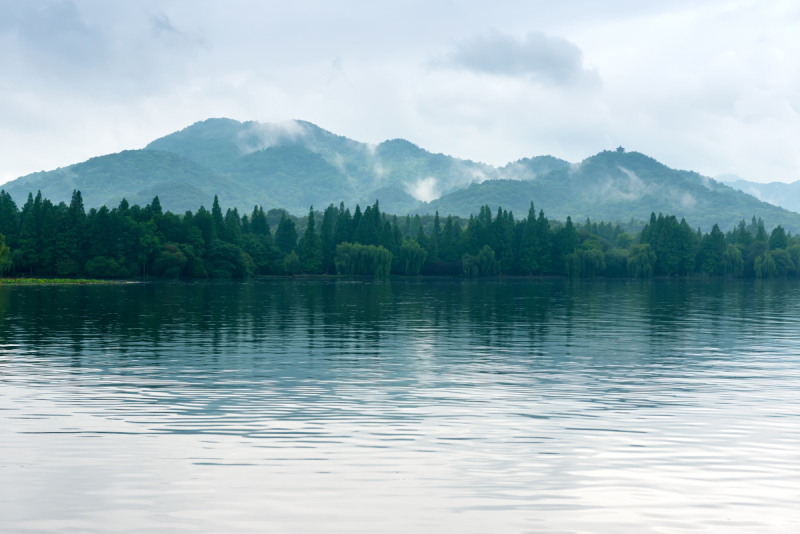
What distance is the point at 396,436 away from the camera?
22.7 m

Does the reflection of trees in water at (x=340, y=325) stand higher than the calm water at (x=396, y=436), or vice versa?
the calm water at (x=396, y=436)

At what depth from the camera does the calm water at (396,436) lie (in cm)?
1564

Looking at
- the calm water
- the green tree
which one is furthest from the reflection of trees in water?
the green tree

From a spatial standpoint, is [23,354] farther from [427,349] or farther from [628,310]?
[628,310]

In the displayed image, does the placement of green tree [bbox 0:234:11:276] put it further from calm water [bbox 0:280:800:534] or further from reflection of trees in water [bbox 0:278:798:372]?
calm water [bbox 0:280:800:534]

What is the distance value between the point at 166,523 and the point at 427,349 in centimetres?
3395

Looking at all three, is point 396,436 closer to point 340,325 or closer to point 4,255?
point 340,325

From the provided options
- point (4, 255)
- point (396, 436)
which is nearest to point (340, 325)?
point (396, 436)

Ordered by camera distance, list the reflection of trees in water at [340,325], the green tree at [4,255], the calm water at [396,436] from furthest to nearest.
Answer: the green tree at [4,255] → the reflection of trees in water at [340,325] → the calm water at [396,436]

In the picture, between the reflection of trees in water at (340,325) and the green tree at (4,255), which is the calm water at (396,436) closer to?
the reflection of trees in water at (340,325)

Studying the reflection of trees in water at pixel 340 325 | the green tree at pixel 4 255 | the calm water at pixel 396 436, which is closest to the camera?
the calm water at pixel 396 436

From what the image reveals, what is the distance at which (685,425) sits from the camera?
24844 millimetres

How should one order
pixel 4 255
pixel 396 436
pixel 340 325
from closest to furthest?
1. pixel 396 436
2. pixel 340 325
3. pixel 4 255

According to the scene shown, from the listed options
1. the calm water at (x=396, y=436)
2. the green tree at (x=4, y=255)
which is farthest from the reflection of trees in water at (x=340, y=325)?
the green tree at (x=4, y=255)
